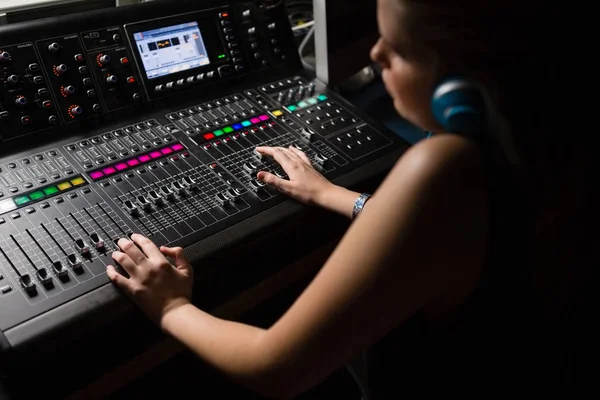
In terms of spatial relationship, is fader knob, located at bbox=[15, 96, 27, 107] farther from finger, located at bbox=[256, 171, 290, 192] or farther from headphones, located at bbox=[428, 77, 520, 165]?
headphones, located at bbox=[428, 77, 520, 165]

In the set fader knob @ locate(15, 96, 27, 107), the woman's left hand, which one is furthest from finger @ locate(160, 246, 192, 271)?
fader knob @ locate(15, 96, 27, 107)

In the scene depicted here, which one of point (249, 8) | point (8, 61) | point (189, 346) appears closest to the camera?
point (189, 346)

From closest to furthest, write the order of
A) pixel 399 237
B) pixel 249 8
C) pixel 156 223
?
pixel 399 237 < pixel 156 223 < pixel 249 8

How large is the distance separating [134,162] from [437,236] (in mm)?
774

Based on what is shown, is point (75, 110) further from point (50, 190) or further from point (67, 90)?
point (50, 190)

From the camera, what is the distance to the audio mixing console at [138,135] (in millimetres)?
988

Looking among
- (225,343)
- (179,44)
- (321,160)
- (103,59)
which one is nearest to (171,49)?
(179,44)

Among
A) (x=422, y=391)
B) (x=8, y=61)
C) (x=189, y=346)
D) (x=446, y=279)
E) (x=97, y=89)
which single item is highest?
(x=8, y=61)

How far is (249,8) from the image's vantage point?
5.15 feet

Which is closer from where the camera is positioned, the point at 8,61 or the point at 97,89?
the point at 8,61

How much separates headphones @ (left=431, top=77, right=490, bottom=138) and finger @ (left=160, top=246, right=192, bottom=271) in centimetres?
53

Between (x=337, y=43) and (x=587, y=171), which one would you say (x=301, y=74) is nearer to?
(x=337, y=43)

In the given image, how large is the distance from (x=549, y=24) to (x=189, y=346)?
26.5 inches

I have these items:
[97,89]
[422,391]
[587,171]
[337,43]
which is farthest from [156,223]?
[337,43]
